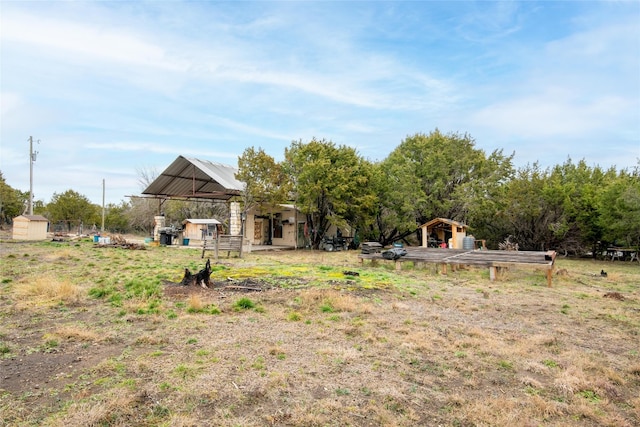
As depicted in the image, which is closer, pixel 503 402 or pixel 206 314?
pixel 503 402

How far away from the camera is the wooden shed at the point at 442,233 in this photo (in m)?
18.4

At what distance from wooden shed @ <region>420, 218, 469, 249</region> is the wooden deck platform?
146 inches

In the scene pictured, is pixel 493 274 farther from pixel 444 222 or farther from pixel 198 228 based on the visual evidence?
pixel 198 228

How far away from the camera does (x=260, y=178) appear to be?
70.5 feet

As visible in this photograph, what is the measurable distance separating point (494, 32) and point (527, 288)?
699 cm

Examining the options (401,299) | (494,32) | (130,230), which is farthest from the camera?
(130,230)

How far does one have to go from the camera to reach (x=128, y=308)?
6285 mm

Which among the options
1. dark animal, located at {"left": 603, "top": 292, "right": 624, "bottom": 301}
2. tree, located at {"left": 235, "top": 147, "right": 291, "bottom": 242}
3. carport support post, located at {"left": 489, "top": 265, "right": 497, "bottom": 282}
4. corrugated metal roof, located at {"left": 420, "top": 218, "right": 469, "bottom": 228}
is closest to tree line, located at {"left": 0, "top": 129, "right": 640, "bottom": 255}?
tree, located at {"left": 235, "top": 147, "right": 291, "bottom": 242}

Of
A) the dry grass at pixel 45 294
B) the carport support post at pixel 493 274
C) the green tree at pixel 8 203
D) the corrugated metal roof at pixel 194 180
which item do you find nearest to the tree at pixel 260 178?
the corrugated metal roof at pixel 194 180

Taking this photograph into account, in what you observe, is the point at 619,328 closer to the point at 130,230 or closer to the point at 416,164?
the point at 416,164

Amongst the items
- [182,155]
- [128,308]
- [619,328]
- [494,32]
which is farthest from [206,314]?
[182,155]

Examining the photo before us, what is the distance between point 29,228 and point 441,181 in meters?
25.0

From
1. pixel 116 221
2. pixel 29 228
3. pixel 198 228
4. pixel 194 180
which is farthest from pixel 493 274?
pixel 116 221

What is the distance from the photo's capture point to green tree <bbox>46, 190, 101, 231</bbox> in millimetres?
36841
